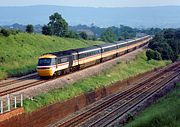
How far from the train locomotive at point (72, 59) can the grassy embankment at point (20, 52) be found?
16.7 ft

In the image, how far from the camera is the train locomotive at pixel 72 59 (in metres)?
39.9

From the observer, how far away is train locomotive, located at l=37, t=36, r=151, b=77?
131 feet

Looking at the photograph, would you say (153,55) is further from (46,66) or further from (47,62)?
(46,66)

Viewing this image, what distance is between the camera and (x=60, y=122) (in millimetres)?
32812

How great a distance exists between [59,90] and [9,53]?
50.6 ft

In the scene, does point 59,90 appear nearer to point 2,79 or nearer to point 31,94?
point 31,94

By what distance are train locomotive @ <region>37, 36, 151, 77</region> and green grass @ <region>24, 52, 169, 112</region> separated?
2394 mm

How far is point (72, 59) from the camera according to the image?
152 ft

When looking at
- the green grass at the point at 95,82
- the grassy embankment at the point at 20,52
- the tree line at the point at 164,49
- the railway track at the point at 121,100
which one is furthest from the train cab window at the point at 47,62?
the tree line at the point at 164,49

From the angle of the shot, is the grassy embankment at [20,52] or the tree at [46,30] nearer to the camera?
the grassy embankment at [20,52]

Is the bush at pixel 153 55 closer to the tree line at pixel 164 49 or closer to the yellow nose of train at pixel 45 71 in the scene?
the tree line at pixel 164 49

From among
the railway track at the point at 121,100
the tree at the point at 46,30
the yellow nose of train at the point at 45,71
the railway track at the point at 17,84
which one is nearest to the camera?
the railway track at the point at 121,100

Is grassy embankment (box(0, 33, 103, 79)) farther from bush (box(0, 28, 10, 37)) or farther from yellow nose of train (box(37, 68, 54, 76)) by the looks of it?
yellow nose of train (box(37, 68, 54, 76))

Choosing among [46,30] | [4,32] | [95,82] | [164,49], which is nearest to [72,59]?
[95,82]
